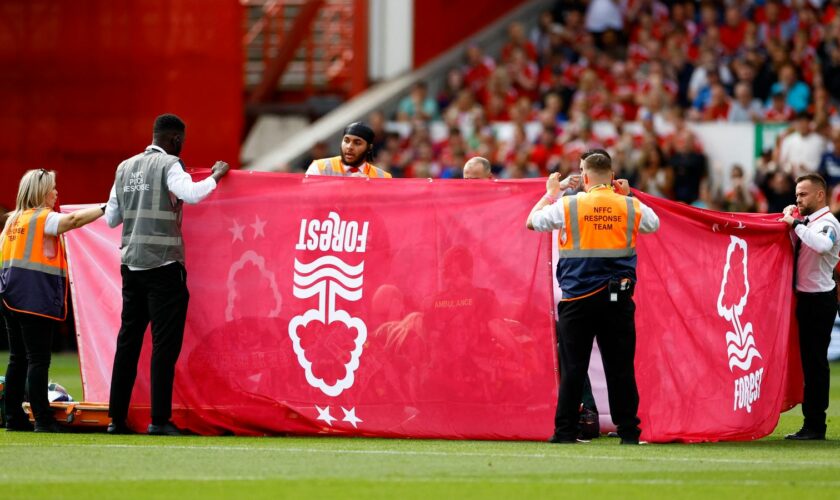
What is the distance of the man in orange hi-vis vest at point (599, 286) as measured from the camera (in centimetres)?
1091

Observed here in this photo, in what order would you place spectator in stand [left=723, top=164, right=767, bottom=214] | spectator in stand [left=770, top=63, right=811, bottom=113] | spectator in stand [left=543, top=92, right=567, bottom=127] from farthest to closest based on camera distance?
spectator in stand [left=543, top=92, right=567, bottom=127], spectator in stand [left=770, top=63, right=811, bottom=113], spectator in stand [left=723, top=164, right=767, bottom=214]

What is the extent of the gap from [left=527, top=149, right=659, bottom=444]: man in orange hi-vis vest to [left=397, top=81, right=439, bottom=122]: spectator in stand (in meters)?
16.0

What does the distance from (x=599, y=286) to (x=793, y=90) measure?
1402cm

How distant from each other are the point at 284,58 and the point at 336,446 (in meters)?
19.6

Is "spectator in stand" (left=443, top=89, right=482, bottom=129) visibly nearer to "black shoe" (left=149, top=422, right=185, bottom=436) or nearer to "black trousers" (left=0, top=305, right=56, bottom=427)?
"black trousers" (left=0, top=305, right=56, bottom=427)

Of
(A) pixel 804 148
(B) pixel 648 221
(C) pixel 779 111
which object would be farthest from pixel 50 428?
(C) pixel 779 111

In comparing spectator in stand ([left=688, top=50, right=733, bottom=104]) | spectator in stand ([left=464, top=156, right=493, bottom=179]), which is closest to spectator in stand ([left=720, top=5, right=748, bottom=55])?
spectator in stand ([left=688, top=50, right=733, bottom=104])

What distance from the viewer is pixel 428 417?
11594mm

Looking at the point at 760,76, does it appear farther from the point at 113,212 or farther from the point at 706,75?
the point at 113,212

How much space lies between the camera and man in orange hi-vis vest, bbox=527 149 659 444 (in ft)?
35.8

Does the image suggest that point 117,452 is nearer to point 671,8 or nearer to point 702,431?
point 702,431

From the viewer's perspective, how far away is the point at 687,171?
22.8 m

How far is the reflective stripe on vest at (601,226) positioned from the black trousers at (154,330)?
287 cm

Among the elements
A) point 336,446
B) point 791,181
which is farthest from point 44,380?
point 791,181
